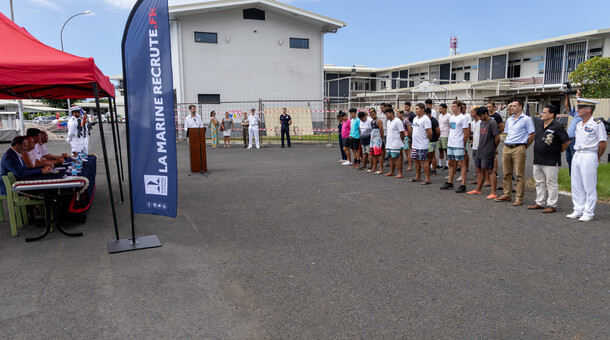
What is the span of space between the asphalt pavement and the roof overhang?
18.0 metres

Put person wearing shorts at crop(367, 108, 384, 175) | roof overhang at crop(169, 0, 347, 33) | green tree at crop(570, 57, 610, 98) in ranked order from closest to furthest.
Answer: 1. person wearing shorts at crop(367, 108, 384, 175)
2. green tree at crop(570, 57, 610, 98)
3. roof overhang at crop(169, 0, 347, 33)

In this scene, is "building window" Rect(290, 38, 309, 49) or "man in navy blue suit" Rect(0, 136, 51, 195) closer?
"man in navy blue suit" Rect(0, 136, 51, 195)

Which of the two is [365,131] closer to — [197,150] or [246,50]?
[197,150]

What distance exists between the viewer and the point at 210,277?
421 centimetres

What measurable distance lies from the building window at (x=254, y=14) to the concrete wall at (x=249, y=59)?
24 centimetres

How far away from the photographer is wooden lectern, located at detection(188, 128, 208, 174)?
36.6ft

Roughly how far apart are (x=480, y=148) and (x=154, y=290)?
6.45 meters

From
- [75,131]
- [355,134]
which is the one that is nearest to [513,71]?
[355,134]

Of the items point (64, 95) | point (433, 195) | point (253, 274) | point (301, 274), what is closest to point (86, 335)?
point (253, 274)

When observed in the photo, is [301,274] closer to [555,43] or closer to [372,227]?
[372,227]

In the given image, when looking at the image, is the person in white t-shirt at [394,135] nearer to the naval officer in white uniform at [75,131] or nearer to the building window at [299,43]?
the naval officer in white uniform at [75,131]

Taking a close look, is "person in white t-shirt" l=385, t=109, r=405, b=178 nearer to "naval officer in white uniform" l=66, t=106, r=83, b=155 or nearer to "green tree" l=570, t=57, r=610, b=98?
"naval officer in white uniform" l=66, t=106, r=83, b=155

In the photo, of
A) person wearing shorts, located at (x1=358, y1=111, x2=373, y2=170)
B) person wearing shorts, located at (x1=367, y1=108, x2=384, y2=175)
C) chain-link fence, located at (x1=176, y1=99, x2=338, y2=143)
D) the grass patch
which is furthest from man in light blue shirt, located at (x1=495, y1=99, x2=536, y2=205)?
chain-link fence, located at (x1=176, y1=99, x2=338, y2=143)

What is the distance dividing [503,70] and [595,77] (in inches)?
448
